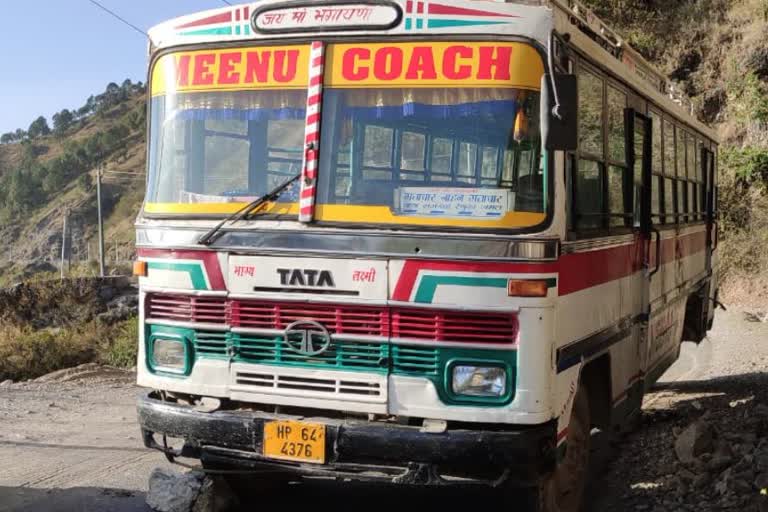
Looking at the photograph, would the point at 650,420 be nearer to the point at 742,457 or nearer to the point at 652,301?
the point at 652,301

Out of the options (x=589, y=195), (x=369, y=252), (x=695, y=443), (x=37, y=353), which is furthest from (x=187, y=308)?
(x=37, y=353)

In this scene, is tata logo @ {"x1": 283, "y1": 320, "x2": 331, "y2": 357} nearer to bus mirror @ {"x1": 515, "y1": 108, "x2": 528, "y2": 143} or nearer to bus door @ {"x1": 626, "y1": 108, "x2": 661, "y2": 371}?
bus mirror @ {"x1": 515, "y1": 108, "x2": 528, "y2": 143}

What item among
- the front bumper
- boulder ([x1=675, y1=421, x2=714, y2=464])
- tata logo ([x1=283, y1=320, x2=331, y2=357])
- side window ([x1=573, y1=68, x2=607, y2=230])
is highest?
side window ([x1=573, y1=68, x2=607, y2=230])

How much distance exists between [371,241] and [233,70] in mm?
1334

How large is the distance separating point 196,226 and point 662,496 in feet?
11.7

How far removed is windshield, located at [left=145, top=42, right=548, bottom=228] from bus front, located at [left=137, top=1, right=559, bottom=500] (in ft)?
0.04

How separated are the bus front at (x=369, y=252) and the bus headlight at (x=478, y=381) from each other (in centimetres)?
1

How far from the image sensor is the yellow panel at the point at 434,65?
472 centimetres

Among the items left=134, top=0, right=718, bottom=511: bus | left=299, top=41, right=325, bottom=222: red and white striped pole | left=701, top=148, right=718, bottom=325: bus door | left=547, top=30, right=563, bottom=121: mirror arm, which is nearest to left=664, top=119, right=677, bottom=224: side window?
left=701, top=148, right=718, bottom=325: bus door

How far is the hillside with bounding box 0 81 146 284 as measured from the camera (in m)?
85.8

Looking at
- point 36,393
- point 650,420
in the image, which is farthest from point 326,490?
point 36,393

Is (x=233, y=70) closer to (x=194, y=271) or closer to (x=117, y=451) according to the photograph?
(x=194, y=271)

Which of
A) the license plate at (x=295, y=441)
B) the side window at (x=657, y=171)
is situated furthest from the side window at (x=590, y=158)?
the license plate at (x=295, y=441)

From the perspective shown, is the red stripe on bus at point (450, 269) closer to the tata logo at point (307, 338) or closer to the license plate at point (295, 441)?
the tata logo at point (307, 338)
